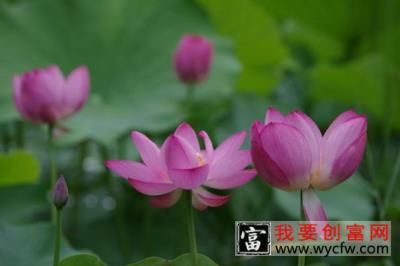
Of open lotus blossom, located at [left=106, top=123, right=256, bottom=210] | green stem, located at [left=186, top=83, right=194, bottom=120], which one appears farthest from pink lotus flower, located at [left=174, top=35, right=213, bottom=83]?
open lotus blossom, located at [left=106, top=123, right=256, bottom=210]

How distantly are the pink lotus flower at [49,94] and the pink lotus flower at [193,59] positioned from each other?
30 cm

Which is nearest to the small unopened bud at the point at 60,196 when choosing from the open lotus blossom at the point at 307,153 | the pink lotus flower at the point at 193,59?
the open lotus blossom at the point at 307,153

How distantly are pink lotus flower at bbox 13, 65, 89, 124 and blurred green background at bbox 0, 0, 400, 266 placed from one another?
8.4 inches

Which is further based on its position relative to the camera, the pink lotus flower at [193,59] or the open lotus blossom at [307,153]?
the pink lotus flower at [193,59]

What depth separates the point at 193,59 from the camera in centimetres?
120

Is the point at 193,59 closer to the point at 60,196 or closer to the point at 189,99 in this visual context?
the point at 189,99

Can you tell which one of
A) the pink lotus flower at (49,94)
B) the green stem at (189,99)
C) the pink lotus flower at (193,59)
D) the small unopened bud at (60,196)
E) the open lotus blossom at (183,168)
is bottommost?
the small unopened bud at (60,196)

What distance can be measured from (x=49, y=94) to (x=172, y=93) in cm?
48

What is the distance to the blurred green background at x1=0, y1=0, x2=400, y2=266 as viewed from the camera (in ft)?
3.98

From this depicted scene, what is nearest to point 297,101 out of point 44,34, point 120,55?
point 120,55

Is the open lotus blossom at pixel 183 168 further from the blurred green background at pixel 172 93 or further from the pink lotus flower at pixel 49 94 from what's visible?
the blurred green background at pixel 172 93

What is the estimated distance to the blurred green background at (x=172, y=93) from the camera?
1214 millimetres

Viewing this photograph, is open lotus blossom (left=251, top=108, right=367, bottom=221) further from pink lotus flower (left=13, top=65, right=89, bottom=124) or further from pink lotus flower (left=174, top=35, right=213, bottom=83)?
pink lotus flower (left=174, top=35, right=213, bottom=83)

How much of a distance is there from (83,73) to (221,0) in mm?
598
